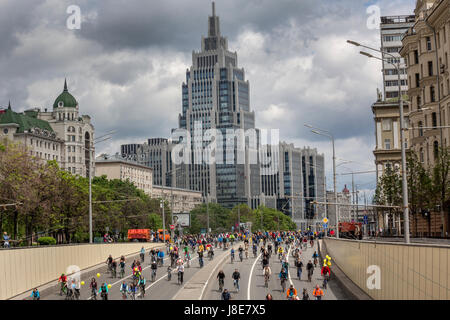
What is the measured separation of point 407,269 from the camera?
925 inches

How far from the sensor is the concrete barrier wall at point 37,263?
3809cm

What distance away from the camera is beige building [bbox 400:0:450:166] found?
6681 centimetres

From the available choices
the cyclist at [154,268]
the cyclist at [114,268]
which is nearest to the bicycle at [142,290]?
the cyclist at [154,268]

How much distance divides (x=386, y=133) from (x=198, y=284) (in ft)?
249

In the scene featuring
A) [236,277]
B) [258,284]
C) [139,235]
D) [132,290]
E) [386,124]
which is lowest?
[258,284]

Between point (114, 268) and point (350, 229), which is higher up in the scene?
point (350, 229)

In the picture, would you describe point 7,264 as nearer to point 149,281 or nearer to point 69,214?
point 149,281

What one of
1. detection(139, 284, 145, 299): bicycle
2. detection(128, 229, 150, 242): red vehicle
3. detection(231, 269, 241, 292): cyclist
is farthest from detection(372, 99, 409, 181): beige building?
detection(139, 284, 145, 299): bicycle

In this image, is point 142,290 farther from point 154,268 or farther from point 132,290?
point 154,268

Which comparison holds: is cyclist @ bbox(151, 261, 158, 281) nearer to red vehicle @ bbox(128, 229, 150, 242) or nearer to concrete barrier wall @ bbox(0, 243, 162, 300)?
concrete barrier wall @ bbox(0, 243, 162, 300)

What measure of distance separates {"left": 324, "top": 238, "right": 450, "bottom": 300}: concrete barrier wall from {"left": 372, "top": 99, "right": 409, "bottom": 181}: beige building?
255 ft

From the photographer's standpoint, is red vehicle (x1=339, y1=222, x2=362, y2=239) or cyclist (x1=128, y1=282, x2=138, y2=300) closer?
cyclist (x1=128, y1=282, x2=138, y2=300)

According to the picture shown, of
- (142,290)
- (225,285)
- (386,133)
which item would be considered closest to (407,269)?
(142,290)
